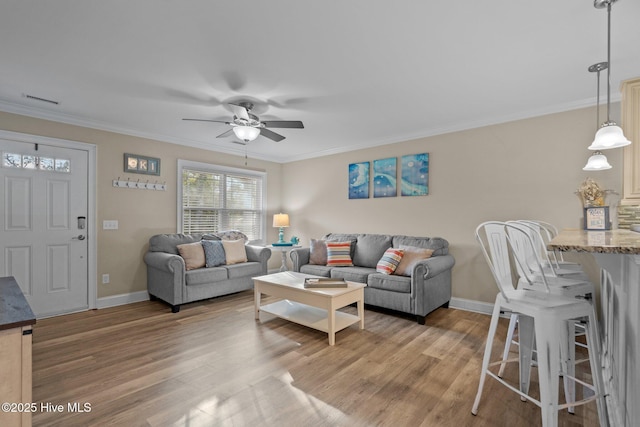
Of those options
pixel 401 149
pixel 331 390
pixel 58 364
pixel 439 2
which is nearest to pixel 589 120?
pixel 401 149

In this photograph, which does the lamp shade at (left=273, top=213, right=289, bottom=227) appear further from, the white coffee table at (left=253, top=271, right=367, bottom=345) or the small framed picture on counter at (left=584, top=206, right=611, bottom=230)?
the small framed picture on counter at (left=584, top=206, right=611, bottom=230)

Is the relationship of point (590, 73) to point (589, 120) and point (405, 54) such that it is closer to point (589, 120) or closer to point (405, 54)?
point (589, 120)

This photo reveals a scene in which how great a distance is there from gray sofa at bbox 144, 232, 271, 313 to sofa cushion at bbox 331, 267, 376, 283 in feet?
4.32

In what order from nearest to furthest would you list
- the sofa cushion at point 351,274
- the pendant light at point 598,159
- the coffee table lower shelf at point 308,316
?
the pendant light at point 598,159 < the coffee table lower shelf at point 308,316 < the sofa cushion at point 351,274

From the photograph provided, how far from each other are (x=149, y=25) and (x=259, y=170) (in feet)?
13.0

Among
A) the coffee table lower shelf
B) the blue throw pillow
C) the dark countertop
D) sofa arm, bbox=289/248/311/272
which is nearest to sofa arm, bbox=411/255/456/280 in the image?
the coffee table lower shelf

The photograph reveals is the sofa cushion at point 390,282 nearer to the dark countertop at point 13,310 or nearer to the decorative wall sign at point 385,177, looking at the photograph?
the decorative wall sign at point 385,177

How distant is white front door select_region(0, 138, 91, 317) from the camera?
11.2 ft

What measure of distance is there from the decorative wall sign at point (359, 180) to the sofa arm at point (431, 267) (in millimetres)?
1671

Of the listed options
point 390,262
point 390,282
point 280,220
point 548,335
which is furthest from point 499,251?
point 280,220

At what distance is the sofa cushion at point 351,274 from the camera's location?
3.86 metres

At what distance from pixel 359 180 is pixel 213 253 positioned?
2.54 m

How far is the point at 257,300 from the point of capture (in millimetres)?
3523

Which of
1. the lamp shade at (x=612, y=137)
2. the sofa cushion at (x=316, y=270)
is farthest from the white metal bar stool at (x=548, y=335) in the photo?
the sofa cushion at (x=316, y=270)
